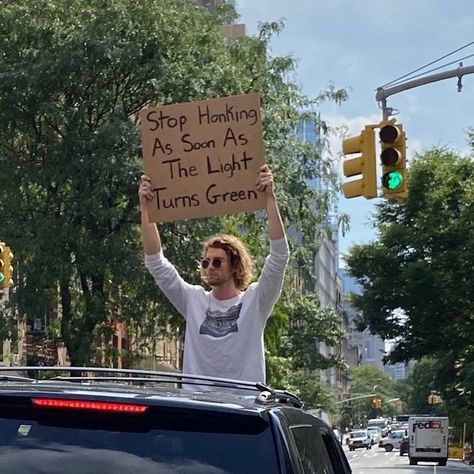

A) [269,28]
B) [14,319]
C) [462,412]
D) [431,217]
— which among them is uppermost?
[269,28]

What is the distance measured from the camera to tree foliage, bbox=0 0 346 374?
27297 millimetres

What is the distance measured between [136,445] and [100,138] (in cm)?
Result: 2366

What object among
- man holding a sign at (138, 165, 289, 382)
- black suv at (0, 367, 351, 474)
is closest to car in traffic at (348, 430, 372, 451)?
man holding a sign at (138, 165, 289, 382)

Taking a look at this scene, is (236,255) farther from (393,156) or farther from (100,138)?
(100,138)

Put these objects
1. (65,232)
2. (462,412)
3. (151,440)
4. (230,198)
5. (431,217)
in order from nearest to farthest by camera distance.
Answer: (151,440), (230,198), (65,232), (431,217), (462,412)

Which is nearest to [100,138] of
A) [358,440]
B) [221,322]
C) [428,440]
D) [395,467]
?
[221,322]

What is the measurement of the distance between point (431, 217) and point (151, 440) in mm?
39759

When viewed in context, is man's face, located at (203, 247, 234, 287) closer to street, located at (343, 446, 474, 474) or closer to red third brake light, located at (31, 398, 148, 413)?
red third brake light, located at (31, 398, 148, 413)

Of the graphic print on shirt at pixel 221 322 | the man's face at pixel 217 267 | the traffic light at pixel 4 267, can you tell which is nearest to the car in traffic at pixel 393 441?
the traffic light at pixel 4 267

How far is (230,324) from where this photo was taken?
20.4 ft

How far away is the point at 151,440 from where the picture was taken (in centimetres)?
389

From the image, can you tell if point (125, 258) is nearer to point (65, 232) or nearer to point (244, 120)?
point (65, 232)

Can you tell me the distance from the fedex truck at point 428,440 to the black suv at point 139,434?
6548 centimetres

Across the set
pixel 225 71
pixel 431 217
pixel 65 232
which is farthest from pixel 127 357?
pixel 431 217
